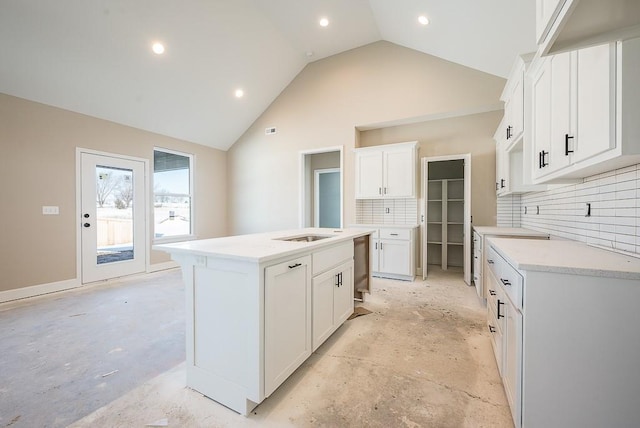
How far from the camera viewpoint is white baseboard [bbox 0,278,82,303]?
3.33 metres

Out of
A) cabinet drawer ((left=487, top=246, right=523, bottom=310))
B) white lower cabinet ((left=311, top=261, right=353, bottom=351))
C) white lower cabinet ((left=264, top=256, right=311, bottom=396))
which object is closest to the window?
white lower cabinet ((left=311, top=261, right=353, bottom=351))

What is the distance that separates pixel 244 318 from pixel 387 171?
3.71 meters

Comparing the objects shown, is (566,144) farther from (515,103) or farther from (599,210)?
(515,103)

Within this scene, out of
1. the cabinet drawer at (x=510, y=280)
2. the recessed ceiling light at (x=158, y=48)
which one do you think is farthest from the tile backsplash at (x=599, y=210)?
the recessed ceiling light at (x=158, y=48)

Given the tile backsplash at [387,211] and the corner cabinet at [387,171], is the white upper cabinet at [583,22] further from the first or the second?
the tile backsplash at [387,211]

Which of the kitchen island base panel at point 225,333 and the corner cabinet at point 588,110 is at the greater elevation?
the corner cabinet at point 588,110

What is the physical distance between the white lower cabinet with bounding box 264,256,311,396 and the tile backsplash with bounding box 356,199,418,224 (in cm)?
328

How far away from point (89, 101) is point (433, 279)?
5.99 metres

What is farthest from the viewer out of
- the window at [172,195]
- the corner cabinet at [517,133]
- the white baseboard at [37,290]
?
the window at [172,195]

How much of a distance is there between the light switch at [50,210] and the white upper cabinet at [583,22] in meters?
5.40

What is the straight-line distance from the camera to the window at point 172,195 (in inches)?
201

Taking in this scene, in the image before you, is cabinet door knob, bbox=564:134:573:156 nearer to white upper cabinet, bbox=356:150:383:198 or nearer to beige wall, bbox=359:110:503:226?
beige wall, bbox=359:110:503:226

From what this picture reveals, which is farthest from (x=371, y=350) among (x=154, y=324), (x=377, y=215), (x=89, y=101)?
(x=89, y=101)

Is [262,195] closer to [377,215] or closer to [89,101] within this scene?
[377,215]
